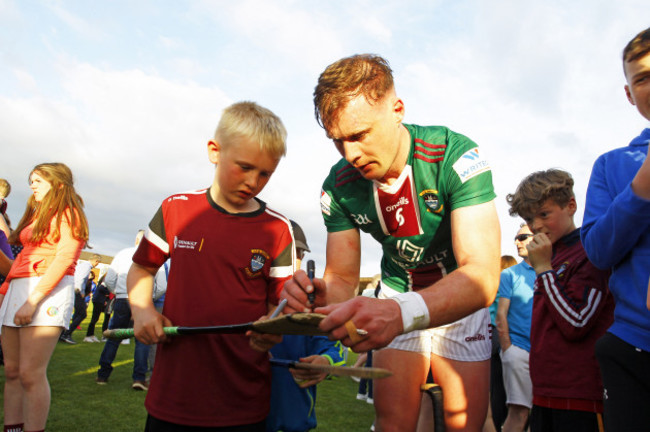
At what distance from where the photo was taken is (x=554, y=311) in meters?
2.68

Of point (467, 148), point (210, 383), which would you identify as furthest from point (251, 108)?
point (210, 383)

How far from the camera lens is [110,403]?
567 centimetres

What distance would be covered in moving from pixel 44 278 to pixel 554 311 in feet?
12.3

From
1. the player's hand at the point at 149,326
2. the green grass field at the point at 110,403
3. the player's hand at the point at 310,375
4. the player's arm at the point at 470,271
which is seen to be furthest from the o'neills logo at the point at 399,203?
the green grass field at the point at 110,403

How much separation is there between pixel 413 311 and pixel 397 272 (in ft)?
4.59

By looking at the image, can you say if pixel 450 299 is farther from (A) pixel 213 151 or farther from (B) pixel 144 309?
(A) pixel 213 151

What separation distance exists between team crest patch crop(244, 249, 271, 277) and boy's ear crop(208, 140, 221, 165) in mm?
626

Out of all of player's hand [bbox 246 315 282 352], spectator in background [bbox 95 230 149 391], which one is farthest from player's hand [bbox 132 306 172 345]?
spectator in background [bbox 95 230 149 391]

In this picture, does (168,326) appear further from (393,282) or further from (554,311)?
(554,311)

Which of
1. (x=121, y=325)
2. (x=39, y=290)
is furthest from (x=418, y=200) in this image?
(x=121, y=325)

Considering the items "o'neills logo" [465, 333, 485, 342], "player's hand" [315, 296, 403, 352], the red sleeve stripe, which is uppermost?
the red sleeve stripe

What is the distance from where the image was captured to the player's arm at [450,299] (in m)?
1.43

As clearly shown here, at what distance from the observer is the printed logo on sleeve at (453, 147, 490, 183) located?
229cm

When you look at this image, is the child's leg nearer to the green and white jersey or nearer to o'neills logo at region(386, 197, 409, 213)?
the green and white jersey
